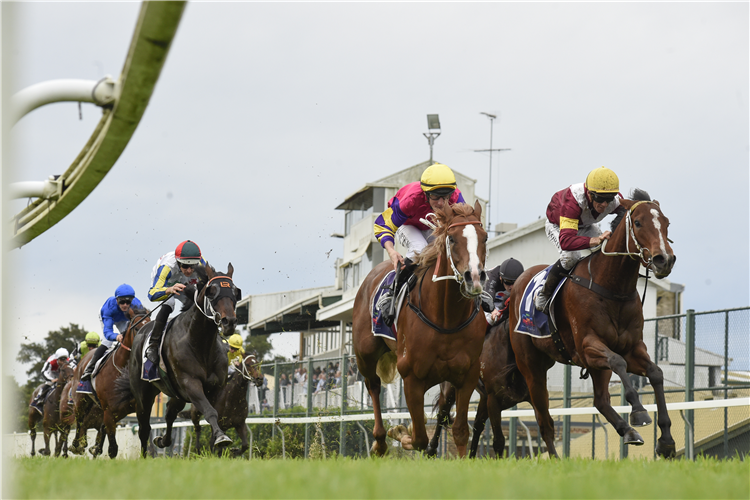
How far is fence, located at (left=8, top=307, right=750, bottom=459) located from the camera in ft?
33.1

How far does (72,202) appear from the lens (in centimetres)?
414

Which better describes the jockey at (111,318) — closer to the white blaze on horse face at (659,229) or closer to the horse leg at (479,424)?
the horse leg at (479,424)

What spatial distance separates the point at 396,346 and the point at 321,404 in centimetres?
923

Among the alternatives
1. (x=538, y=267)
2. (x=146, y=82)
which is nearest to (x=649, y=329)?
(x=538, y=267)

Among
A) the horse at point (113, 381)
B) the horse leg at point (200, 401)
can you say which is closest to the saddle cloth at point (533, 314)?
the horse leg at point (200, 401)

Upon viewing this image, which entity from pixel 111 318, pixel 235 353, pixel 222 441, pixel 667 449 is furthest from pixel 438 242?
pixel 235 353

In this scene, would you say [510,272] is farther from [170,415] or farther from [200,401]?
[170,415]

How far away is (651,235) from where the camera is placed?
24.5 feet

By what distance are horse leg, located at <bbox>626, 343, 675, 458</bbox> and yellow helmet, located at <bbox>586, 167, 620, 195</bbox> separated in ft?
4.48

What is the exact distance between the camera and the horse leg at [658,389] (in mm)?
6773

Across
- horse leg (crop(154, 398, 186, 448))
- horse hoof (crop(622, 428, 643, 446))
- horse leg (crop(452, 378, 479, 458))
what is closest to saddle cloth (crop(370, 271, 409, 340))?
horse leg (crop(452, 378, 479, 458))

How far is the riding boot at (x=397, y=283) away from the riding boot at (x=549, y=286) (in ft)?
4.47

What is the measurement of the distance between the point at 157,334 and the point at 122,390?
202 centimetres

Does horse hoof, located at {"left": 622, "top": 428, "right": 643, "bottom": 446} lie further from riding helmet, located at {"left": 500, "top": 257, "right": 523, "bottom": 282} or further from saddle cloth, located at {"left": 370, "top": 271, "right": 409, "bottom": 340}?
riding helmet, located at {"left": 500, "top": 257, "right": 523, "bottom": 282}
